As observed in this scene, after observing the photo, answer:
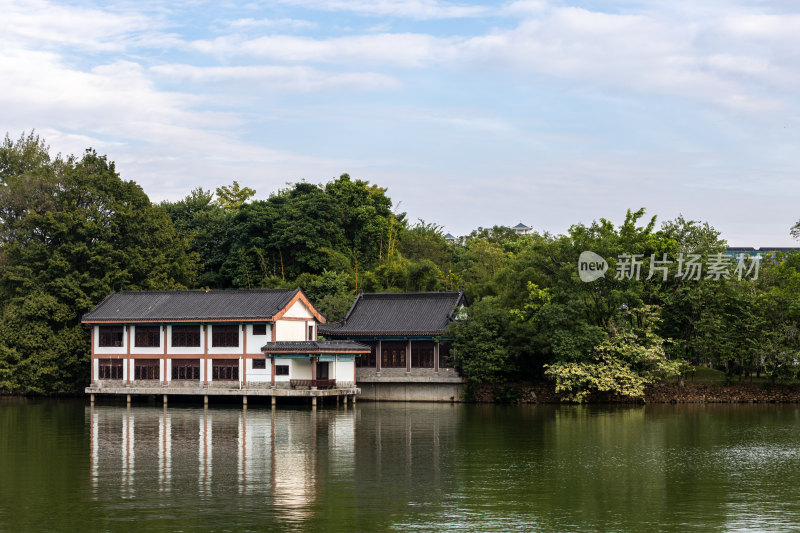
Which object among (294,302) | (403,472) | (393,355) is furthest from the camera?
(393,355)

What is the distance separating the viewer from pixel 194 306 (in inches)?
1932

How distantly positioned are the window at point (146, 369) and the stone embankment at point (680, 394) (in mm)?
17331

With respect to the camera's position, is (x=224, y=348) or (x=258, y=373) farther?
(x=224, y=348)

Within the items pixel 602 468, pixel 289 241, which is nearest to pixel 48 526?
pixel 602 468

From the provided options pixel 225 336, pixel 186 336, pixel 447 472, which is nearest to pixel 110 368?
pixel 186 336

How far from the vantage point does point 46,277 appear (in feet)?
173

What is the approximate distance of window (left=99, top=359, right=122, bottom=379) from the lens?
49.6 meters

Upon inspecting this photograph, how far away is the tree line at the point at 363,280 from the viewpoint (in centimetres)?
4588

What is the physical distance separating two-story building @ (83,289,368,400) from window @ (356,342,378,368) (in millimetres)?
2854

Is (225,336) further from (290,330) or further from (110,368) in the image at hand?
(110,368)

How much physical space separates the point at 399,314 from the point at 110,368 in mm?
16109

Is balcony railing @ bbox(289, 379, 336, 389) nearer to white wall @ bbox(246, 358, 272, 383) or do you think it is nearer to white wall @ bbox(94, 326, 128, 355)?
white wall @ bbox(246, 358, 272, 383)
